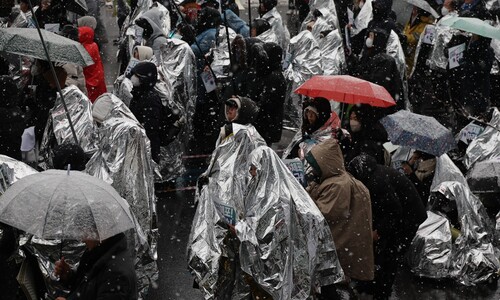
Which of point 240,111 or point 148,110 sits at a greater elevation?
point 240,111

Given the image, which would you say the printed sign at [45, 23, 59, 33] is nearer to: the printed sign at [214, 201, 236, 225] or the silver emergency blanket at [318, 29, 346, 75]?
the silver emergency blanket at [318, 29, 346, 75]

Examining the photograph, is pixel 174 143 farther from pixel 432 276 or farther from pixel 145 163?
pixel 432 276

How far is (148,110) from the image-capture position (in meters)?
9.80

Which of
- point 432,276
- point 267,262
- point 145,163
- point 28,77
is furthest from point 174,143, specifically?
point 267,262

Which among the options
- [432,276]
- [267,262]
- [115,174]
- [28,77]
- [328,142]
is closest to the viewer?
[267,262]

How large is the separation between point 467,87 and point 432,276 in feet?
14.4

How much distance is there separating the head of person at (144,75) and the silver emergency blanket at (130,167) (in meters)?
1.36

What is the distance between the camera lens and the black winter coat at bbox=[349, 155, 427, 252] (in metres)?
7.68

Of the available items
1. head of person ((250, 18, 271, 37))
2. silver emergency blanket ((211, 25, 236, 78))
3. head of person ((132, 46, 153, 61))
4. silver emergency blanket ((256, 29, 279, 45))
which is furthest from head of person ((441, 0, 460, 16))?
head of person ((132, 46, 153, 61))

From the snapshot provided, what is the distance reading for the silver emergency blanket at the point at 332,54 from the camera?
13.4m

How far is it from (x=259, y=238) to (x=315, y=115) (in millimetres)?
2358

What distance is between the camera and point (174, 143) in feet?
36.6

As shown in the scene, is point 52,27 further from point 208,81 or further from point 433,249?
point 433,249

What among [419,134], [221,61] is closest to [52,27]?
[221,61]
